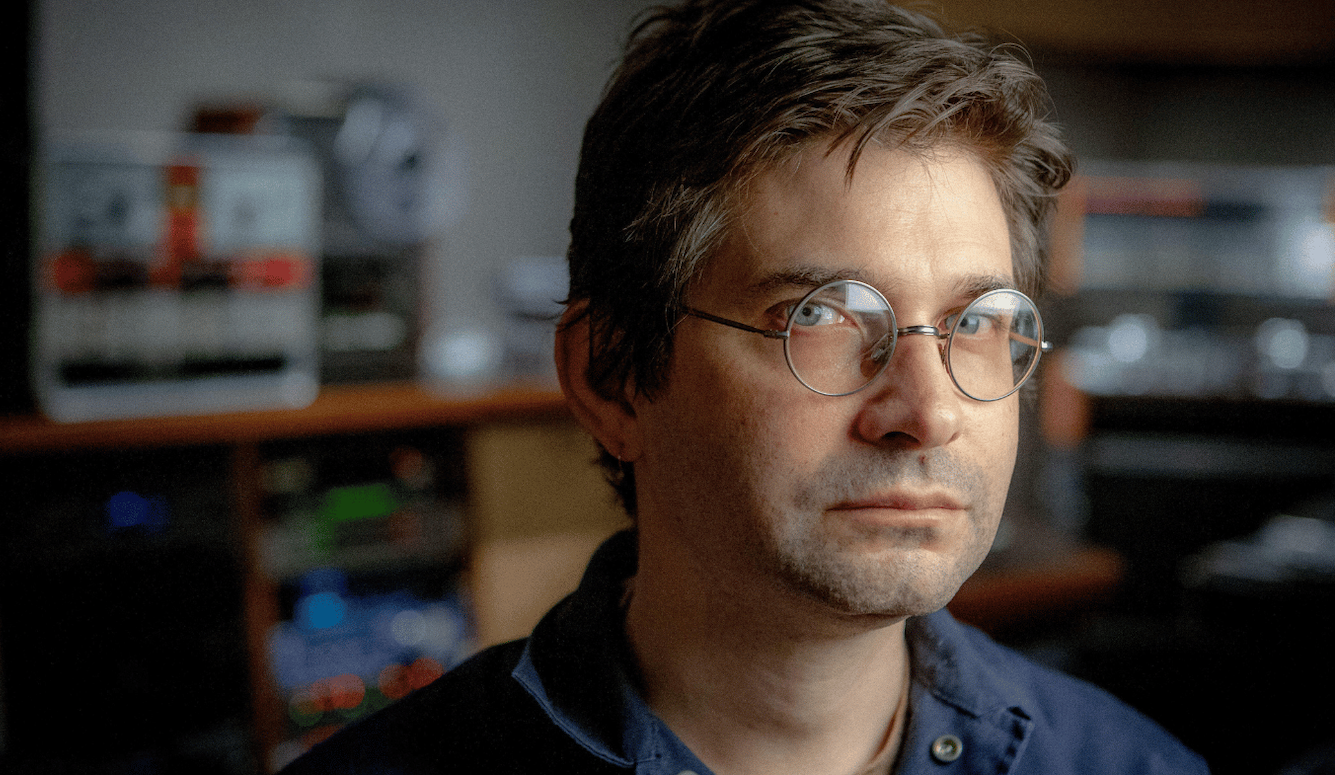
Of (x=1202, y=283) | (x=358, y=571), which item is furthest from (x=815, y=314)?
(x=1202, y=283)

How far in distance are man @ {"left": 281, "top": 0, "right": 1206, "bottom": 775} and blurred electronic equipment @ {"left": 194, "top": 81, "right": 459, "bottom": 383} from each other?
1.37 m

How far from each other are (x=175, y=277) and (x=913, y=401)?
1.83 meters

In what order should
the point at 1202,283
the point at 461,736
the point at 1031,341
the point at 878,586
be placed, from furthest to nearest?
the point at 1202,283 → the point at 461,736 → the point at 1031,341 → the point at 878,586

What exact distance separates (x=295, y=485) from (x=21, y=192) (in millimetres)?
831

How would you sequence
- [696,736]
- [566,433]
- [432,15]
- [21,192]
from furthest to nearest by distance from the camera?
1. [432,15]
2. [566,433]
3. [21,192]
4. [696,736]

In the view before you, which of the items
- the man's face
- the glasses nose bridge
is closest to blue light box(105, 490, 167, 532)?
the man's face

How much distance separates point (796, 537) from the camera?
81cm

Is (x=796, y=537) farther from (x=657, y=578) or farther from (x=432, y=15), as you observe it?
(x=432, y=15)

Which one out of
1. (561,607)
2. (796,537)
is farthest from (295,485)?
(796,537)

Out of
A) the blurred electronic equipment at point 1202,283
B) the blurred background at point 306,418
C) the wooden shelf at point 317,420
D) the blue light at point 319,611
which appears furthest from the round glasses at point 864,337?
the blurred electronic equipment at point 1202,283

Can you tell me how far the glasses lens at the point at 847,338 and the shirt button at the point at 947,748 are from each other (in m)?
0.45

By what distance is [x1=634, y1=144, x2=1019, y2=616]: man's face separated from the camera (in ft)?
2.61

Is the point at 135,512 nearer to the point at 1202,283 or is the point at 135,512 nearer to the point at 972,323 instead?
the point at 972,323

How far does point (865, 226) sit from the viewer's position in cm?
83
